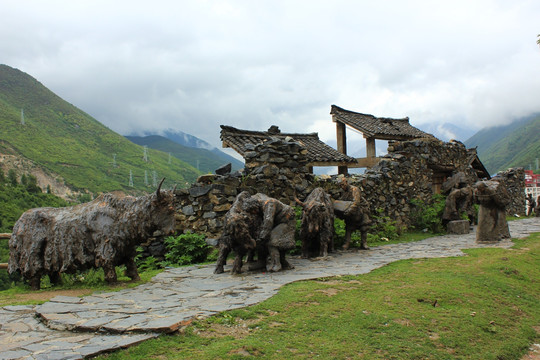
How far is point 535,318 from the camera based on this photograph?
213 inches

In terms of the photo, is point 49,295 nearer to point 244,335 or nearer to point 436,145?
point 244,335

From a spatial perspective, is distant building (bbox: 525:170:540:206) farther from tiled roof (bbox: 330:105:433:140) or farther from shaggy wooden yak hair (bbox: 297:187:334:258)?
shaggy wooden yak hair (bbox: 297:187:334:258)

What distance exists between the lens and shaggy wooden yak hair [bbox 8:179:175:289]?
20.8ft

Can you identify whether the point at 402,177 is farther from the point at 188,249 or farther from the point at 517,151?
the point at 517,151

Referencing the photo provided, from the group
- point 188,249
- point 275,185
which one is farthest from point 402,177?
point 188,249

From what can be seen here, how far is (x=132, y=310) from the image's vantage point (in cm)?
472

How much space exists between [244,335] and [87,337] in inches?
60.8

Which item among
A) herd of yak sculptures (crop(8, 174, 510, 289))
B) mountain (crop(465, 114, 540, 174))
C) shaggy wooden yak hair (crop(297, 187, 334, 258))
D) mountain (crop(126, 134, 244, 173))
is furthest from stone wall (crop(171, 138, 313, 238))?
mountain (crop(126, 134, 244, 173))

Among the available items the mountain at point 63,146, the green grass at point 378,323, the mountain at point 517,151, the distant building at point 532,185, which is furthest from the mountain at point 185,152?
the green grass at point 378,323

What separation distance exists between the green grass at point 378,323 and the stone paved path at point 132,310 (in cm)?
29

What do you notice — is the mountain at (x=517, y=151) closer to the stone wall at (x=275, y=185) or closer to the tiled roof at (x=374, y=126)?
the tiled roof at (x=374, y=126)

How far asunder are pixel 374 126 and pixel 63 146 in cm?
3423

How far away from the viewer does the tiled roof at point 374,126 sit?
20406 mm

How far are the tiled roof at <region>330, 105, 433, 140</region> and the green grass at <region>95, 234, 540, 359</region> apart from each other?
47.0ft
